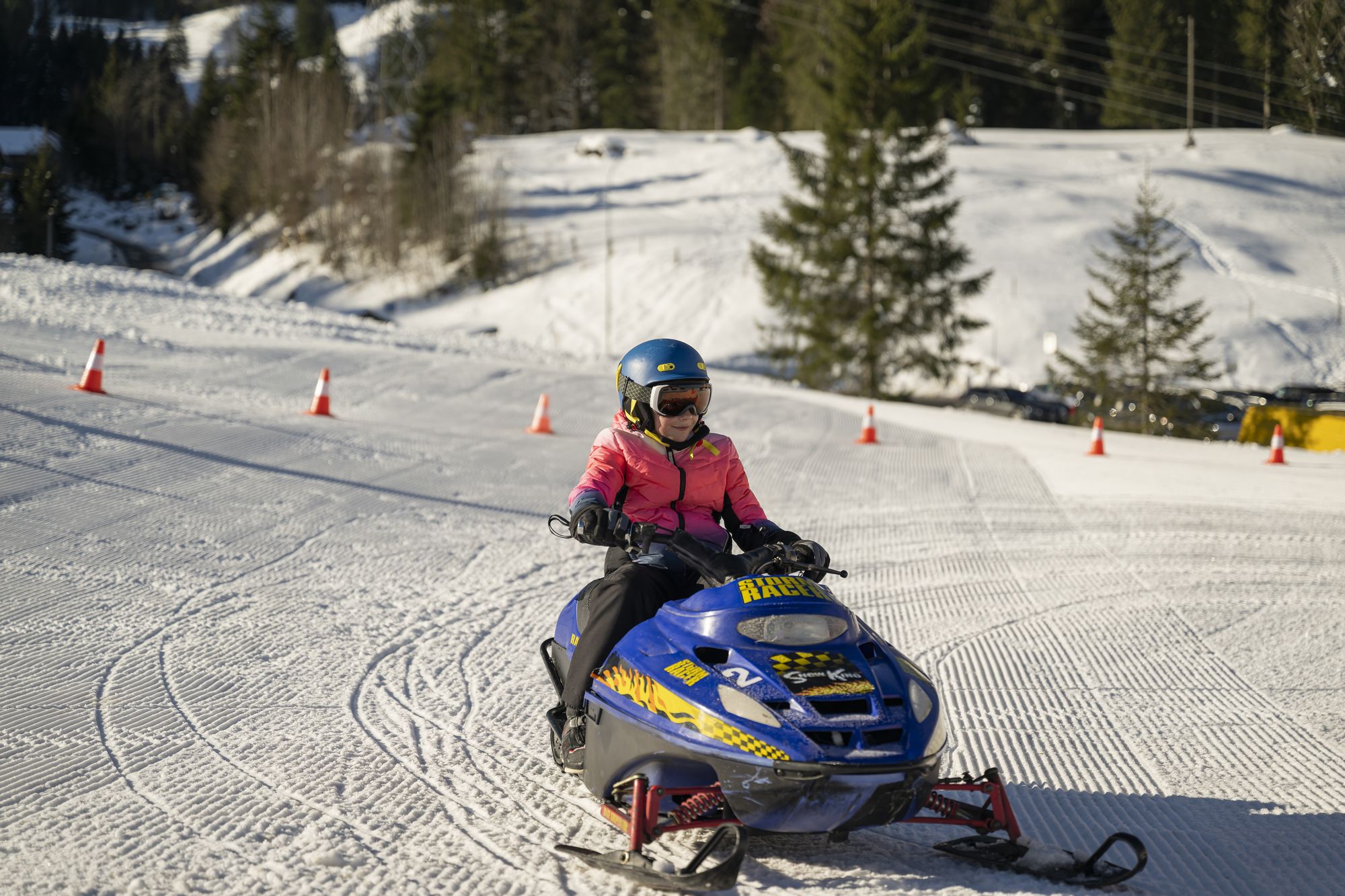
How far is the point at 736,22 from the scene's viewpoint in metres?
73.9

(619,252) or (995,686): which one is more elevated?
(619,252)

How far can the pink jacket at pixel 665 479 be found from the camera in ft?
14.9

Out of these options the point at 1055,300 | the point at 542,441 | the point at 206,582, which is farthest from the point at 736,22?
the point at 206,582

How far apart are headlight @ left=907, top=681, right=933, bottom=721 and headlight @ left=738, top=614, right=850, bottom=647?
0.30 m

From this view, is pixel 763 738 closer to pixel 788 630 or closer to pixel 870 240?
pixel 788 630

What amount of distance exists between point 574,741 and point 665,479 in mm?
1074

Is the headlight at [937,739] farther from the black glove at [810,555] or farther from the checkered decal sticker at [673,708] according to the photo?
the black glove at [810,555]

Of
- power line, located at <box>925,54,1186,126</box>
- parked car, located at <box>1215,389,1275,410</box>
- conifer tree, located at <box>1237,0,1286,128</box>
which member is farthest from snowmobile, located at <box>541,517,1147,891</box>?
power line, located at <box>925,54,1186,126</box>

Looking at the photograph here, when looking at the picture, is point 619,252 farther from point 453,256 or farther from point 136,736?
point 136,736

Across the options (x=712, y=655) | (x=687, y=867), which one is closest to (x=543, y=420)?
(x=712, y=655)

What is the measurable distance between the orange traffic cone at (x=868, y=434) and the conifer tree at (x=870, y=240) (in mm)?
16665

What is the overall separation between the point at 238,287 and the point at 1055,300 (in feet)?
122

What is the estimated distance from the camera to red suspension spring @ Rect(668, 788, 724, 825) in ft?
11.6

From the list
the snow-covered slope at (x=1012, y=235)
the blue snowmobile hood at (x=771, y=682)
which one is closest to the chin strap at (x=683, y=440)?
the blue snowmobile hood at (x=771, y=682)
